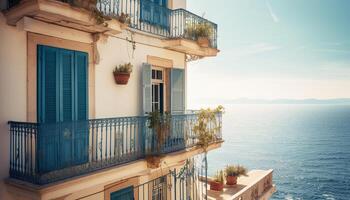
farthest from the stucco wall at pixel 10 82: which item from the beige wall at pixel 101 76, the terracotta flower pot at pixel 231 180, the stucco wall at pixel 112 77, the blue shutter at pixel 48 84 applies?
the terracotta flower pot at pixel 231 180

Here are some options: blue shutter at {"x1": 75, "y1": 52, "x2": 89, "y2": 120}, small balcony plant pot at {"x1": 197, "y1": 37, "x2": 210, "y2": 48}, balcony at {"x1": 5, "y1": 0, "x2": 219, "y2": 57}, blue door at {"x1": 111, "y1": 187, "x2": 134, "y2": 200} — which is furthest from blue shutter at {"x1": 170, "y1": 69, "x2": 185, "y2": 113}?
blue shutter at {"x1": 75, "y1": 52, "x2": 89, "y2": 120}

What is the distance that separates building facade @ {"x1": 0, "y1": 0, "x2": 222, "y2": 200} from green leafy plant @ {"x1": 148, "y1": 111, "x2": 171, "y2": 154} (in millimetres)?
109

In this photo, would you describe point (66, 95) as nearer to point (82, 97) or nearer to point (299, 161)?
point (82, 97)

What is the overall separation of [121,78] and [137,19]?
2136 mm

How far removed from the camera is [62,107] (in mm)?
7094

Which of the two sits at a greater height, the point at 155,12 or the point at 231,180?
the point at 155,12

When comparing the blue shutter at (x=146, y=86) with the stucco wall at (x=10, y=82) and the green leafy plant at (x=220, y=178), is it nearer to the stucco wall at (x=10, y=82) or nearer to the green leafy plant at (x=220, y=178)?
the stucco wall at (x=10, y=82)

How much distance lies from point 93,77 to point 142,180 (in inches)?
153

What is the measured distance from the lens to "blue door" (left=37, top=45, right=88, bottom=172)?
6219 millimetres

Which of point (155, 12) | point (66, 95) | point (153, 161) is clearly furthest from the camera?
point (155, 12)

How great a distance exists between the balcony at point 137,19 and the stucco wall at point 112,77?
0.53m

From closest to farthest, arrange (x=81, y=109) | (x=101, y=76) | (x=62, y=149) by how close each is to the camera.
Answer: (x=62, y=149), (x=81, y=109), (x=101, y=76)

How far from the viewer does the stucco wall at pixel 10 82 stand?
20.3 feet

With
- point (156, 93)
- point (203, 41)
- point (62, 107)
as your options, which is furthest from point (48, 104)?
point (203, 41)
